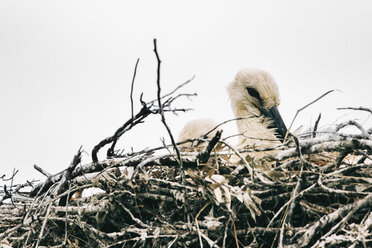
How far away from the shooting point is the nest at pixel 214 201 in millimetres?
1160

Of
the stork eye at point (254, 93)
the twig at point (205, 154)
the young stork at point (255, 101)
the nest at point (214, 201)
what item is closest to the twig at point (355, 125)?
the nest at point (214, 201)

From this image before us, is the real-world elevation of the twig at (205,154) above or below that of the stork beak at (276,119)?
above

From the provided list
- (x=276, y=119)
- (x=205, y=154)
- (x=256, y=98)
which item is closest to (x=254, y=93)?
(x=256, y=98)

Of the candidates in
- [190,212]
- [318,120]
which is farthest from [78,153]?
[318,120]

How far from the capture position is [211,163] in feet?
4.33

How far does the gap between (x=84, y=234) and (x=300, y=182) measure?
78 cm

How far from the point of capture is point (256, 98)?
3.33m

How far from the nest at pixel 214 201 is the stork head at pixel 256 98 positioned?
1600 millimetres

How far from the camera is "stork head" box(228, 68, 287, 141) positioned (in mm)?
3057

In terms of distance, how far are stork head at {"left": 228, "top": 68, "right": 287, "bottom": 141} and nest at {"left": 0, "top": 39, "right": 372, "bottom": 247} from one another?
5.25 ft

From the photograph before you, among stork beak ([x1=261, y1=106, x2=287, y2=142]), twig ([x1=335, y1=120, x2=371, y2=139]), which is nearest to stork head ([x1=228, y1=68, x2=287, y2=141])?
stork beak ([x1=261, y1=106, x2=287, y2=142])

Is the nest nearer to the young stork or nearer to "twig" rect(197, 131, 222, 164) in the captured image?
"twig" rect(197, 131, 222, 164)

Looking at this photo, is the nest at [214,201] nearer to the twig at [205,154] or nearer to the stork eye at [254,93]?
the twig at [205,154]

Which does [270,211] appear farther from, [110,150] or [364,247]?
[110,150]
